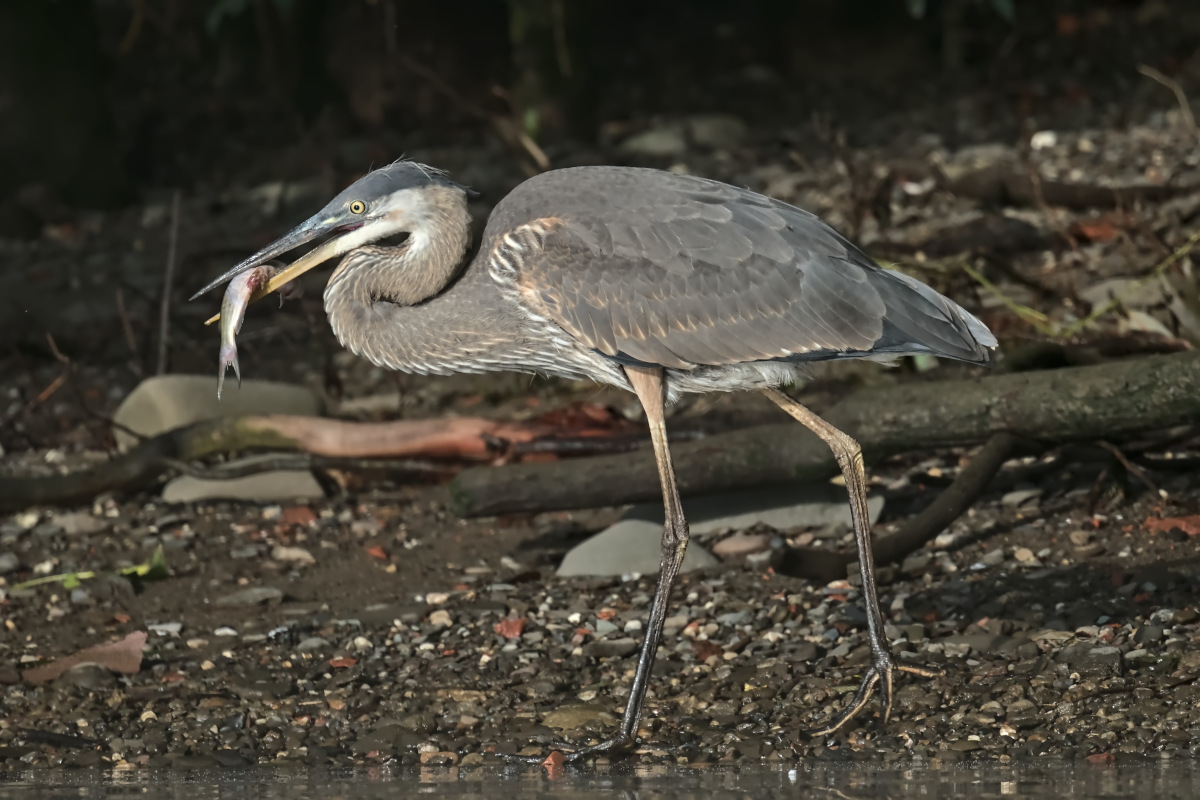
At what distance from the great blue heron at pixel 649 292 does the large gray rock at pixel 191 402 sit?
2556mm

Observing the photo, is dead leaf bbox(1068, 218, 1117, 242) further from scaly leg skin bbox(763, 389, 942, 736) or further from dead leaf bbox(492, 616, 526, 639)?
dead leaf bbox(492, 616, 526, 639)

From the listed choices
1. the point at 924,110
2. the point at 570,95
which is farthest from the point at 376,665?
the point at 924,110

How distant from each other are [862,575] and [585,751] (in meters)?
1.12

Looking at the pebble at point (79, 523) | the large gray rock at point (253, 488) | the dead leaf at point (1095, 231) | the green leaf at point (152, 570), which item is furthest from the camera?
the dead leaf at point (1095, 231)

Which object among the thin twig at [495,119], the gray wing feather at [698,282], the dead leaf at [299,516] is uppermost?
the thin twig at [495,119]

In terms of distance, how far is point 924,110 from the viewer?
14141 millimetres

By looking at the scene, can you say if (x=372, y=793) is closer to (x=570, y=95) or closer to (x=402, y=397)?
(x=402, y=397)

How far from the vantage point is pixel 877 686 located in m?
5.15

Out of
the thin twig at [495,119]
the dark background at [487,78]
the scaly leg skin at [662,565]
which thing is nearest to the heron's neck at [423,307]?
the scaly leg skin at [662,565]

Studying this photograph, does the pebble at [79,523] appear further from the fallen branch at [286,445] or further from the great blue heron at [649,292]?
the great blue heron at [649,292]

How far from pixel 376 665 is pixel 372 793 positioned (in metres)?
1.32

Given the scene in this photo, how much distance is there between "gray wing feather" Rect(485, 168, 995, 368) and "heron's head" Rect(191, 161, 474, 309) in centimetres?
39

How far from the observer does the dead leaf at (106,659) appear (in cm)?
572

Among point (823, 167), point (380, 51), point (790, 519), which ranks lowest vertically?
point (790, 519)
